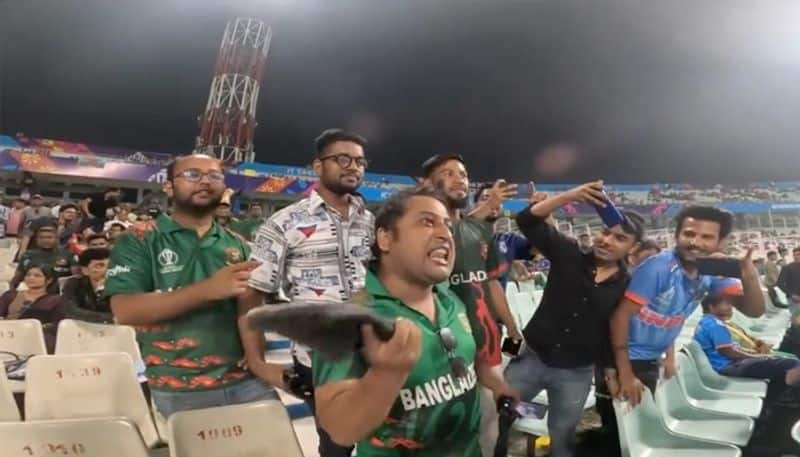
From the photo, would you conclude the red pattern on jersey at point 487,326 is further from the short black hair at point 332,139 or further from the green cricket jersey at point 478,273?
the short black hair at point 332,139

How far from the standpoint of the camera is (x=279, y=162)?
1662 mm

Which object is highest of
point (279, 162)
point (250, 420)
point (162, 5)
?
point (162, 5)

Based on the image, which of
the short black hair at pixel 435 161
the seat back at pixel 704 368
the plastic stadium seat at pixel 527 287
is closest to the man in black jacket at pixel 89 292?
the short black hair at pixel 435 161

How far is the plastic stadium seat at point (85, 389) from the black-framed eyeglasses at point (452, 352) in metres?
1.05

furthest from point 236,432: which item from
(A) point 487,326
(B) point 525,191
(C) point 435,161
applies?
(B) point 525,191

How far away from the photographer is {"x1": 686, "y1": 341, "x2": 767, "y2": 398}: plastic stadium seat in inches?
63.5

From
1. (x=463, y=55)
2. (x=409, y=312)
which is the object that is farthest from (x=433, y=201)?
(x=463, y=55)

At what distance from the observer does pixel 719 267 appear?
1.40 metres

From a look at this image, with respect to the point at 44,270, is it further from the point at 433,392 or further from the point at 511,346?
the point at 433,392

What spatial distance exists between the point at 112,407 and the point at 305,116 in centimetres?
102

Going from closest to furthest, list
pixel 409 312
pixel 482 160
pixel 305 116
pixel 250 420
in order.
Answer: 1. pixel 409 312
2. pixel 250 420
3. pixel 482 160
4. pixel 305 116

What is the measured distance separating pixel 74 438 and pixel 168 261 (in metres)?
0.43

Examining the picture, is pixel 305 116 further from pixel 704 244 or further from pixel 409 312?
pixel 704 244

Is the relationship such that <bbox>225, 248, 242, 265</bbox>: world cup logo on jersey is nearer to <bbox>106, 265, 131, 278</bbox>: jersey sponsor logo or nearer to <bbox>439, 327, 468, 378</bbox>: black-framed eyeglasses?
<bbox>106, 265, 131, 278</bbox>: jersey sponsor logo
